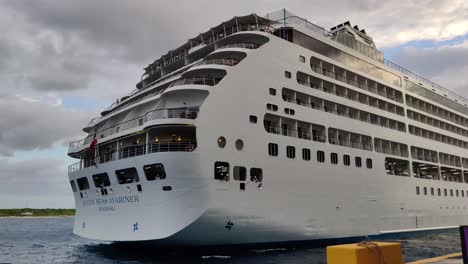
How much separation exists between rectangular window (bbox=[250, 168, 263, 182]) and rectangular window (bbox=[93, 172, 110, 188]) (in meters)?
7.97

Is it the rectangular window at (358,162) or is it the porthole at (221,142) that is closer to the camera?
the porthole at (221,142)

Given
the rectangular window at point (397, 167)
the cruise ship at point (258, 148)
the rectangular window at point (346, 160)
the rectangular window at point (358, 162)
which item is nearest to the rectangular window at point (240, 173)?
the cruise ship at point (258, 148)

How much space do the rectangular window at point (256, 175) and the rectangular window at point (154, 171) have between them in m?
4.42

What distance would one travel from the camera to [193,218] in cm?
1825

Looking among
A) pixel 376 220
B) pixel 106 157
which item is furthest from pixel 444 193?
pixel 106 157

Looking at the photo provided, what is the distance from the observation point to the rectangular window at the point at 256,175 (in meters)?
20.6

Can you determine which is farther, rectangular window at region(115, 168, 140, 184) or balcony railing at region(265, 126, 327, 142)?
balcony railing at region(265, 126, 327, 142)

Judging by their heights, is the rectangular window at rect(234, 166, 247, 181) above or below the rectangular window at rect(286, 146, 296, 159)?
below

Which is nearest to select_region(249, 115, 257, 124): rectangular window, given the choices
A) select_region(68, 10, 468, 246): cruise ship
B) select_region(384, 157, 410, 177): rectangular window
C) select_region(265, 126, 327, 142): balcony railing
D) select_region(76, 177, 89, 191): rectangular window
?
select_region(68, 10, 468, 246): cruise ship

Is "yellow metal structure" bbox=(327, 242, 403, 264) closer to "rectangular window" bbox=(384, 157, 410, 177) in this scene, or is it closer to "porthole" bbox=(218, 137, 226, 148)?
"porthole" bbox=(218, 137, 226, 148)

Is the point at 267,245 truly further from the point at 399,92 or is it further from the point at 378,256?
the point at 399,92

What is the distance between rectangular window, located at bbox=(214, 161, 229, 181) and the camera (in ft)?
63.8

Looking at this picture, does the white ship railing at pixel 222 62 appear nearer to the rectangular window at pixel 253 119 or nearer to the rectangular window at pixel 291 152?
the rectangular window at pixel 253 119

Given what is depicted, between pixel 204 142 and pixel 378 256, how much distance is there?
11639 millimetres
